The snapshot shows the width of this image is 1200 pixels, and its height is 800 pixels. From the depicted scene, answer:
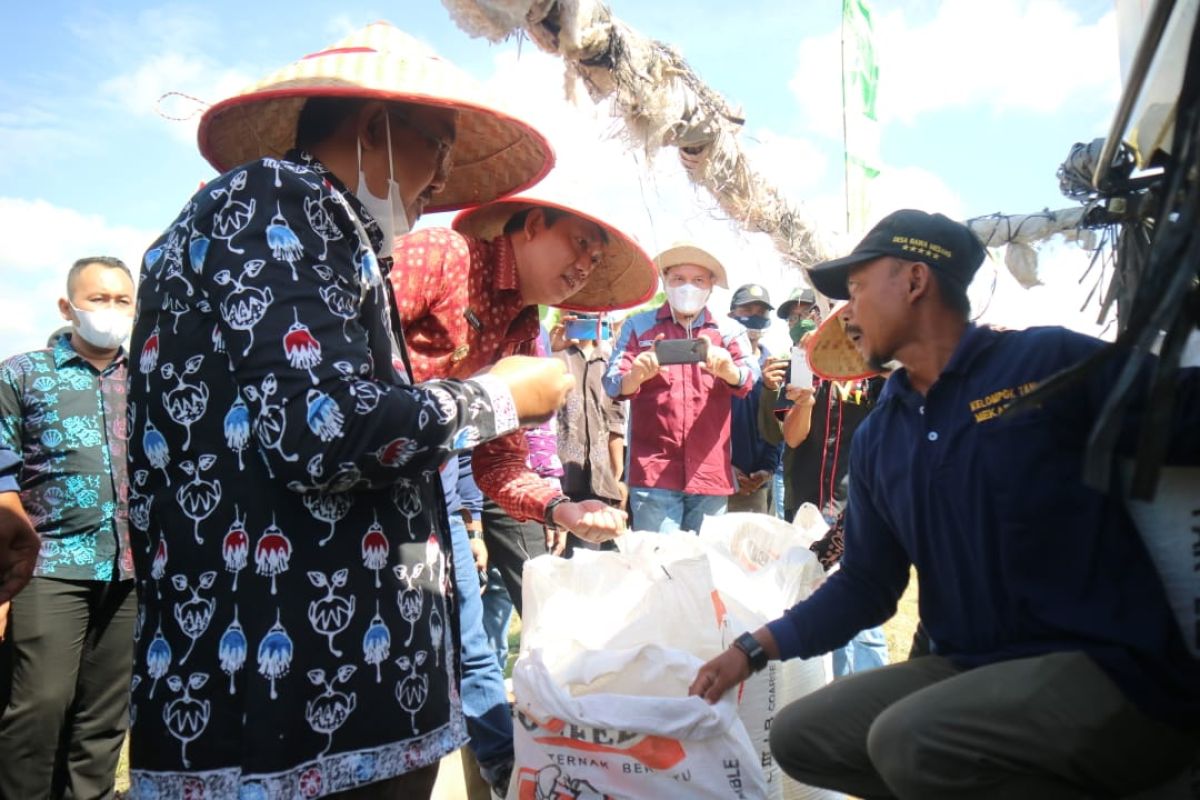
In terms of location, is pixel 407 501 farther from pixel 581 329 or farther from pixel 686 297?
pixel 581 329

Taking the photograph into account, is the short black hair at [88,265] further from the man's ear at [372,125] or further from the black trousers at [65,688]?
the man's ear at [372,125]

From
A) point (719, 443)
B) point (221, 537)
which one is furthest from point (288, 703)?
point (719, 443)

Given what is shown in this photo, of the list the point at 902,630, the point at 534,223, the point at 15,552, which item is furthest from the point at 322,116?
the point at 902,630

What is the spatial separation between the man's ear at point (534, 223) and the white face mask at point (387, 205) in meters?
0.70

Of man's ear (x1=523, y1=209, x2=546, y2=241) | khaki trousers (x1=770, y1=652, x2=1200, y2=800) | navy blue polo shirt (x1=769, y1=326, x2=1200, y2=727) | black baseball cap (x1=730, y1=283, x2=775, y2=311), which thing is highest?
black baseball cap (x1=730, y1=283, x2=775, y2=311)

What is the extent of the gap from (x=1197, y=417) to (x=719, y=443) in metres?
3.32

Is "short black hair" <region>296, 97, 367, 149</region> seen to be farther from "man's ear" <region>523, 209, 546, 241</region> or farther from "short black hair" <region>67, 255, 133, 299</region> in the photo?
"short black hair" <region>67, 255, 133, 299</region>

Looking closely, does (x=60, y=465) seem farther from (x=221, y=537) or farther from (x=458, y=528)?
(x=221, y=537)

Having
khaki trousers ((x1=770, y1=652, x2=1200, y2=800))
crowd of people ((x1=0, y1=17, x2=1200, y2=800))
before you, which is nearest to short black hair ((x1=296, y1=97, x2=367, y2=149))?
crowd of people ((x1=0, y1=17, x2=1200, y2=800))

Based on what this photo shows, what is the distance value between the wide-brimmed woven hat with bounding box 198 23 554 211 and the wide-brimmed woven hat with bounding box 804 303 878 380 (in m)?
1.89

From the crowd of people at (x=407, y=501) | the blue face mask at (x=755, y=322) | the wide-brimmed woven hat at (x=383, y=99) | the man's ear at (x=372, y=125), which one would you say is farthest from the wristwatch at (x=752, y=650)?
the blue face mask at (x=755, y=322)

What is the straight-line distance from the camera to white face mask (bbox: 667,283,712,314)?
459 cm

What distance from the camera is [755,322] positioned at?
6145 mm

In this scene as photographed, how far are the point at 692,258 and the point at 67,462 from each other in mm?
3110
